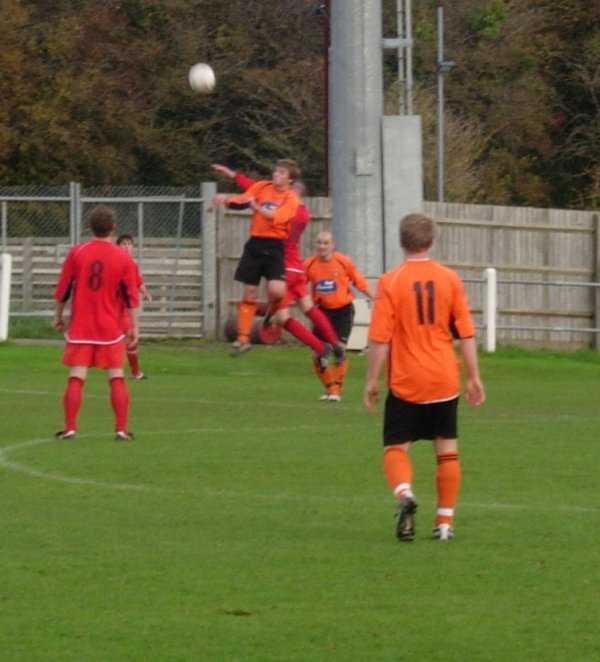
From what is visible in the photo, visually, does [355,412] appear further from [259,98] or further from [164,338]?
[259,98]

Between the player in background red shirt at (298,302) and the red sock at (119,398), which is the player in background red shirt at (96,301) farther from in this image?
the player in background red shirt at (298,302)

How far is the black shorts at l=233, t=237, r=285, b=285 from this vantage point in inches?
733

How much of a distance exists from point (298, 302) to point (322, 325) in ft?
3.32

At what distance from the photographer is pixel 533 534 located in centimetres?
923

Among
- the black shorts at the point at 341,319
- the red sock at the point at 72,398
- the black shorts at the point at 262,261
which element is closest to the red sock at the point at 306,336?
the black shorts at the point at 341,319

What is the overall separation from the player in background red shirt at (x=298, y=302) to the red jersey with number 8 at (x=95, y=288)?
14.9ft

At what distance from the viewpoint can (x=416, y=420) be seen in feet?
29.3

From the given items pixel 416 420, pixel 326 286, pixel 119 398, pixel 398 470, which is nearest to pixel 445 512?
pixel 398 470

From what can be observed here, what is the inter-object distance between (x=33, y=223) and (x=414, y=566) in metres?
21.0

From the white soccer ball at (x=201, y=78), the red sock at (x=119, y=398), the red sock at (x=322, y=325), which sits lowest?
the red sock at (x=119, y=398)

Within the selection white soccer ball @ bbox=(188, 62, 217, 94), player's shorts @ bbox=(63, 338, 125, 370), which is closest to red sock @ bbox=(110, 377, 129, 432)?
player's shorts @ bbox=(63, 338, 125, 370)

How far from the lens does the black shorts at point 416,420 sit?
29.1 feet

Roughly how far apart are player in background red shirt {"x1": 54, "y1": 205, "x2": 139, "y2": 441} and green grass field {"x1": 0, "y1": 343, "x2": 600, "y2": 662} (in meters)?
0.58

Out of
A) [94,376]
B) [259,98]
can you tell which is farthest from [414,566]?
[259,98]
